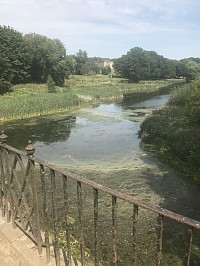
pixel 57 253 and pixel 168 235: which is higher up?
pixel 57 253

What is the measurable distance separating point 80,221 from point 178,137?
13.8 meters

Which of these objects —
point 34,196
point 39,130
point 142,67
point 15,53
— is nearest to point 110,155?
point 39,130

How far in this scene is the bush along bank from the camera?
13.8m

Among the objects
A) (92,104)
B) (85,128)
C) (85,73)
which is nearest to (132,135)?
(85,128)

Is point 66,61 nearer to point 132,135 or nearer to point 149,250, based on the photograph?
point 132,135

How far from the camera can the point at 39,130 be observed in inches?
924

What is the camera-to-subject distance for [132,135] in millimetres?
21594

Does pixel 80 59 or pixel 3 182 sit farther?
pixel 80 59

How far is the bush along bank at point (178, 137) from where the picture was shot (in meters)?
13.8

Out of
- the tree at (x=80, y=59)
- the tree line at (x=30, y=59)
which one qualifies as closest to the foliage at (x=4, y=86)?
the tree line at (x=30, y=59)

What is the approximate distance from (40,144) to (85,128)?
20.1ft

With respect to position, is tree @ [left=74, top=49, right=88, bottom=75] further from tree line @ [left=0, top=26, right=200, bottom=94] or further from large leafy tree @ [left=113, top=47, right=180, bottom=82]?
tree line @ [left=0, top=26, right=200, bottom=94]

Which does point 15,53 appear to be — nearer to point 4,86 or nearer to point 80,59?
point 4,86

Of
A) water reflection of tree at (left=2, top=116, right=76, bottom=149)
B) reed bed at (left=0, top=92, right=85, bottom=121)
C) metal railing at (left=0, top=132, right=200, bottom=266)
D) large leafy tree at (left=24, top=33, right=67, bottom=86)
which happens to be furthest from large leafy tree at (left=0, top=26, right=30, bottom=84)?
metal railing at (left=0, top=132, right=200, bottom=266)
